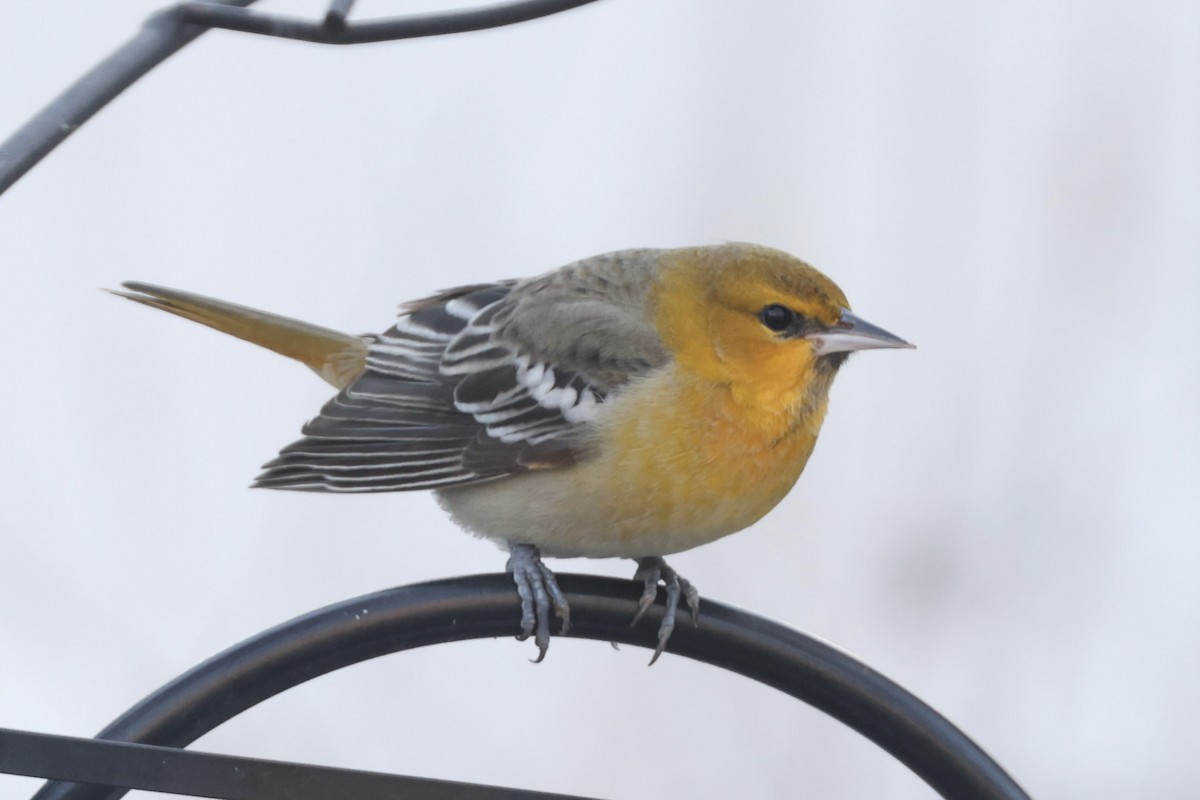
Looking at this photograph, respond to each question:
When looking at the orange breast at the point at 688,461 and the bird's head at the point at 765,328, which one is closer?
the orange breast at the point at 688,461


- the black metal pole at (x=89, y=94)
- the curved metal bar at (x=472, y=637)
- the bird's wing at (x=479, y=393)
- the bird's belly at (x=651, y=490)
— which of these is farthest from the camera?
the bird's wing at (x=479, y=393)

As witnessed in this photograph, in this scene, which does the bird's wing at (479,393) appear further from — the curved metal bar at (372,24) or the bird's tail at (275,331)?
the curved metal bar at (372,24)

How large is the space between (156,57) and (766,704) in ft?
10.1

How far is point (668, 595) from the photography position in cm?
236

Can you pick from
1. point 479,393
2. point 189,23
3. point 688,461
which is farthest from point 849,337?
point 189,23

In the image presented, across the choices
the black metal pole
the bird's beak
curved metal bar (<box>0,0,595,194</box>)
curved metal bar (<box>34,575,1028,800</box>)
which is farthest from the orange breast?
the black metal pole

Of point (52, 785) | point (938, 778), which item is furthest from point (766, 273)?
point (52, 785)

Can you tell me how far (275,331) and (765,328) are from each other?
3.30 feet

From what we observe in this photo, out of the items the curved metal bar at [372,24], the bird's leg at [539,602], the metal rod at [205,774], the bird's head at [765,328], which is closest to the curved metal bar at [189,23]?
the curved metal bar at [372,24]

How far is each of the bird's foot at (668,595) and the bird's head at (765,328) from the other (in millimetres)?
385

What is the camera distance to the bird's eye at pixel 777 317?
8.96ft

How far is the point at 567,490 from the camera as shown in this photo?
2.59 metres

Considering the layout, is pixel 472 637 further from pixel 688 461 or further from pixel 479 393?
pixel 479 393

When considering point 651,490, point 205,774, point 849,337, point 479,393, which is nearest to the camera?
point 205,774
